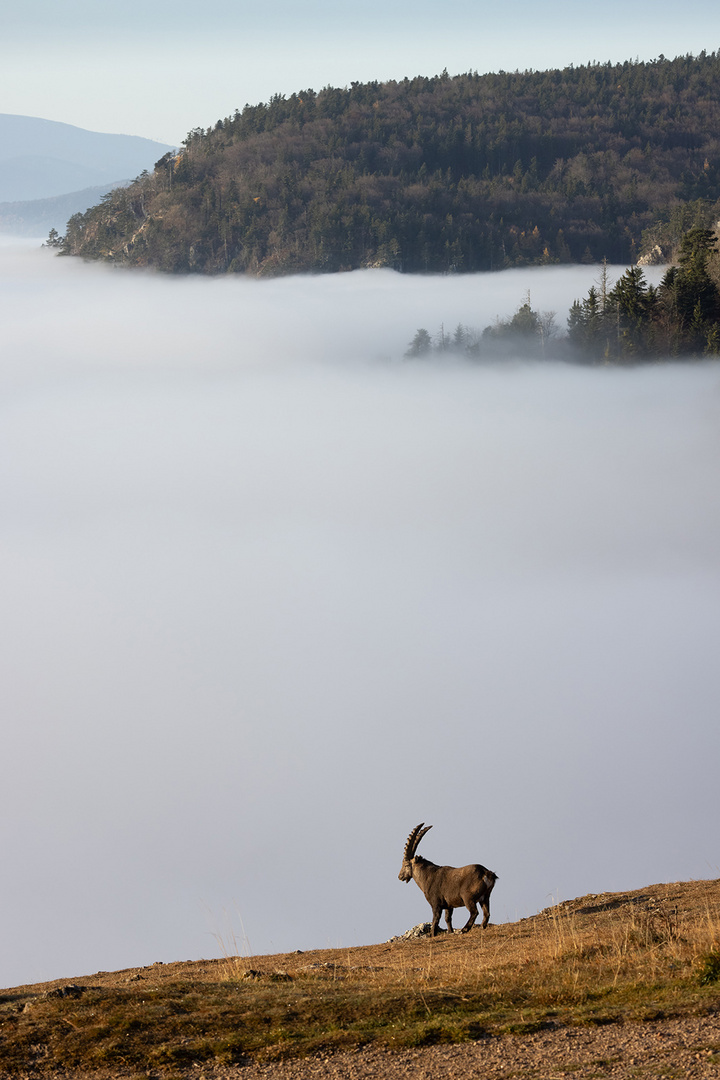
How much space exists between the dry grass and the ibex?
2.68m

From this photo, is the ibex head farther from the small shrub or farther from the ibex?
the small shrub

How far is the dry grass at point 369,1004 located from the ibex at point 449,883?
268 cm

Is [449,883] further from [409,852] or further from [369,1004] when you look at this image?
[369,1004]

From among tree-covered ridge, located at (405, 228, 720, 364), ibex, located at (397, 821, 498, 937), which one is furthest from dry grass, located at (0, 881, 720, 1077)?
tree-covered ridge, located at (405, 228, 720, 364)

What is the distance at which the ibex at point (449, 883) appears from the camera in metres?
15.9

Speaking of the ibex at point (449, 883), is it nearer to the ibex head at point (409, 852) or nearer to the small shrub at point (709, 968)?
the ibex head at point (409, 852)

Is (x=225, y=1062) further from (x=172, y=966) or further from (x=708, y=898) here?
(x=708, y=898)

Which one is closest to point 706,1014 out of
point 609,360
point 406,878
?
point 406,878

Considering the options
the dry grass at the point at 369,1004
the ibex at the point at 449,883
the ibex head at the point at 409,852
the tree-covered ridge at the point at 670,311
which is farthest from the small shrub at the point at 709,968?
the tree-covered ridge at the point at 670,311

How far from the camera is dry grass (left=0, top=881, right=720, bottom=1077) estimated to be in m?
9.09

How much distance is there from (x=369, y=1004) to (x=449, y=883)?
21.0ft

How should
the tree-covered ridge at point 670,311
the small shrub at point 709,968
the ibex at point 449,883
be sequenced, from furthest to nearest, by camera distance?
the tree-covered ridge at point 670,311, the ibex at point 449,883, the small shrub at point 709,968

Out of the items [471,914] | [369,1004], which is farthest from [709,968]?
[471,914]

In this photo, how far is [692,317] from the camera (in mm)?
99500
